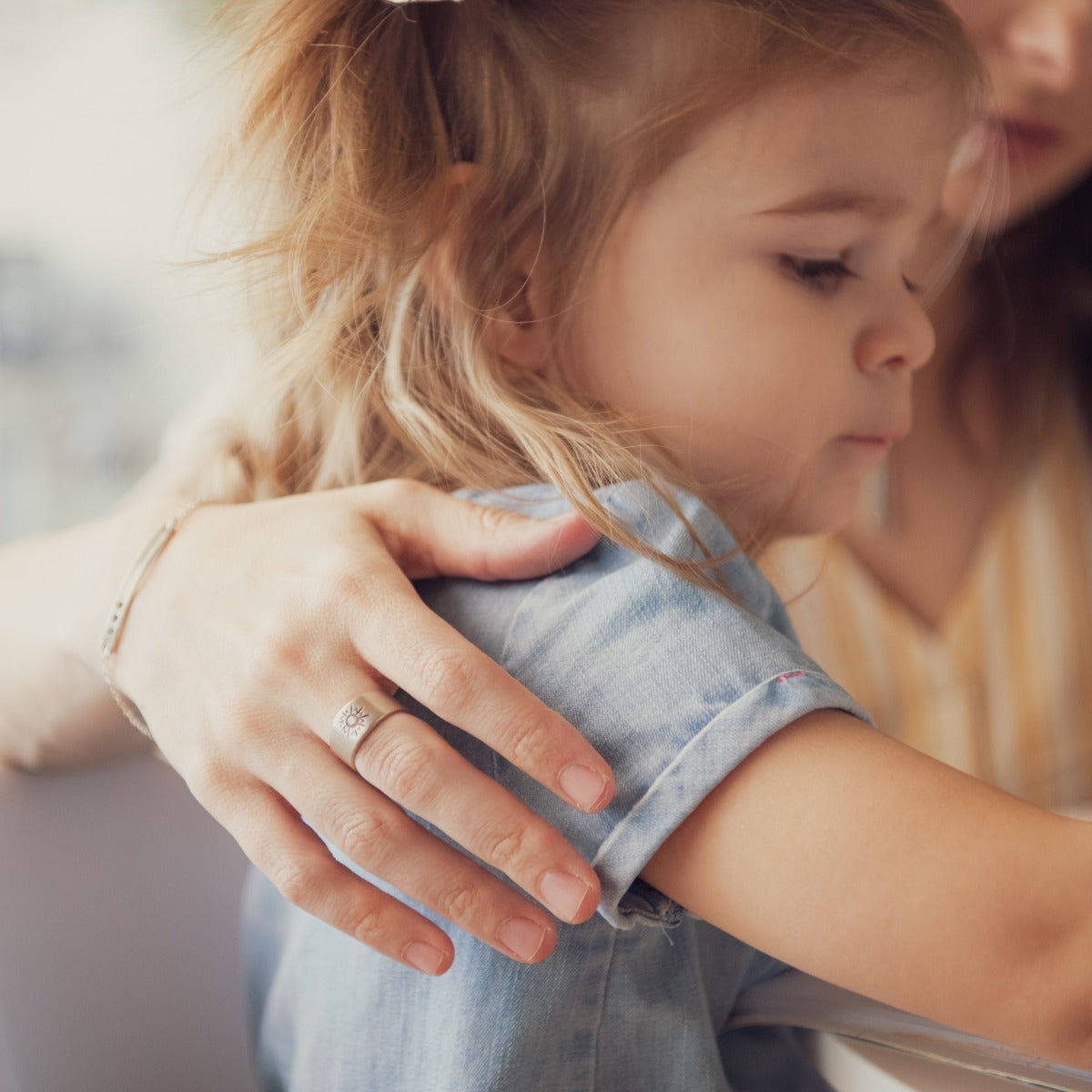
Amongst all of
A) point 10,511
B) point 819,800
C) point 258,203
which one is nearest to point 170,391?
point 258,203

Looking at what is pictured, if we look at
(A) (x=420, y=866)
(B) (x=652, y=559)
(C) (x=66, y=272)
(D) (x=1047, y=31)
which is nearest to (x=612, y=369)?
(B) (x=652, y=559)

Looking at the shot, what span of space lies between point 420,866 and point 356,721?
72 mm

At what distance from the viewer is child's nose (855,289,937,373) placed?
66 centimetres

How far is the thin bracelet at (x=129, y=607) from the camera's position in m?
0.62

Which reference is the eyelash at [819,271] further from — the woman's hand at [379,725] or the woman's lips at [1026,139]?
the woman's lips at [1026,139]

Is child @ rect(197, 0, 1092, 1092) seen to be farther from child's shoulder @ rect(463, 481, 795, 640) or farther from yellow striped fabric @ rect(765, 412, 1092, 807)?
yellow striped fabric @ rect(765, 412, 1092, 807)

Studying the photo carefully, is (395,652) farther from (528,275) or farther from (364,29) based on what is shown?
(364,29)

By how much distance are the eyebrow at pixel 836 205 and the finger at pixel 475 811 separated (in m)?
0.34

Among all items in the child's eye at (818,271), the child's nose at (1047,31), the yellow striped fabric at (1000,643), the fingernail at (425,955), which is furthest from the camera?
the yellow striped fabric at (1000,643)

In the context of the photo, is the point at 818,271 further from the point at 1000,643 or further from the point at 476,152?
the point at 1000,643

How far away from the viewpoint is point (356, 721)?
49cm

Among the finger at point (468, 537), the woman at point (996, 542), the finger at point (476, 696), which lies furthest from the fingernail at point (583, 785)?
the woman at point (996, 542)

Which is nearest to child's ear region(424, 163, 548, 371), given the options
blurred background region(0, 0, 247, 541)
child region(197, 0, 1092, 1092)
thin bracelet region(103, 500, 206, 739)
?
child region(197, 0, 1092, 1092)

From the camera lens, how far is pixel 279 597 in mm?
540
